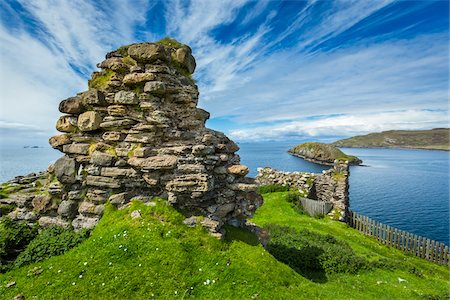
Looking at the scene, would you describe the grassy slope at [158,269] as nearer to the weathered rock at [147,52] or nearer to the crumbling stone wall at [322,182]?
the weathered rock at [147,52]

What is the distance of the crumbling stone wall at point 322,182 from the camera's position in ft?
89.1

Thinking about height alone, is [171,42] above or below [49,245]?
above

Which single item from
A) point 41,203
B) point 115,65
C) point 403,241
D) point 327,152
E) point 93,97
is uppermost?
point 115,65

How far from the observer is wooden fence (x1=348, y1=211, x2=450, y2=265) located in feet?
65.0

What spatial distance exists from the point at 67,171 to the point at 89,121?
2.52 metres

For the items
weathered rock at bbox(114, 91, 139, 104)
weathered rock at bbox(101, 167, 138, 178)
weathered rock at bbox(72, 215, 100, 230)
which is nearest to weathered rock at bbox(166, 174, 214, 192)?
weathered rock at bbox(101, 167, 138, 178)

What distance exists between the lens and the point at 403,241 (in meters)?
21.8

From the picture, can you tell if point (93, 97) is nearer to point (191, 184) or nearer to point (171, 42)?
point (171, 42)

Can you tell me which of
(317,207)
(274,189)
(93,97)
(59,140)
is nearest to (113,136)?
(93,97)

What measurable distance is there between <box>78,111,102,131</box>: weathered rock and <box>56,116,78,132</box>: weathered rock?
0.59 metres

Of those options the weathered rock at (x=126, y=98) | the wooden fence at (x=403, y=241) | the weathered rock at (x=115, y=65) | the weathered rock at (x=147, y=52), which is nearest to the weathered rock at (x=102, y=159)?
the weathered rock at (x=126, y=98)

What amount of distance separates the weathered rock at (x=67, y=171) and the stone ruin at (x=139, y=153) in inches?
1.8

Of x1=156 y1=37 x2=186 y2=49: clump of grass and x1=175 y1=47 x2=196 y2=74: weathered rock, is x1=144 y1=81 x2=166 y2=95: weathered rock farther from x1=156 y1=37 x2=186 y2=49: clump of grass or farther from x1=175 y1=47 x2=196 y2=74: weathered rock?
x1=156 y1=37 x2=186 y2=49: clump of grass

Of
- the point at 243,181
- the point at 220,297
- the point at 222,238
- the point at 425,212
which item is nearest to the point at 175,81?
the point at 243,181
